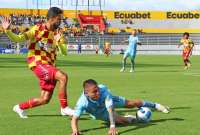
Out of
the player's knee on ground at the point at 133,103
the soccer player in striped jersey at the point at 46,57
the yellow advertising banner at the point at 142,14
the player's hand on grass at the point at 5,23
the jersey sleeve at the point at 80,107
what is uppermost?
the yellow advertising banner at the point at 142,14

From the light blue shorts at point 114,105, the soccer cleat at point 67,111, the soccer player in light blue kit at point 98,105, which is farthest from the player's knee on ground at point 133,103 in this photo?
the soccer cleat at point 67,111

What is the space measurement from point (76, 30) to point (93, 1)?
19.6 feet

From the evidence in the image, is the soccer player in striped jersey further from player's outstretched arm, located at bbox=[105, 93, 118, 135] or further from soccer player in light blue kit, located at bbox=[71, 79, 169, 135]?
player's outstretched arm, located at bbox=[105, 93, 118, 135]

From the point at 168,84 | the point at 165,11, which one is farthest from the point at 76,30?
the point at 168,84

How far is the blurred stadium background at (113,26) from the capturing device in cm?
7206

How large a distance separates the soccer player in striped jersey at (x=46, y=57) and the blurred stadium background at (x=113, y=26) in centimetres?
5592

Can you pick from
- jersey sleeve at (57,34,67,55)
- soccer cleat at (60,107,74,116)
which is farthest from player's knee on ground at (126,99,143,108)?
jersey sleeve at (57,34,67,55)

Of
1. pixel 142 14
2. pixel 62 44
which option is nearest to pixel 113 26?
pixel 142 14

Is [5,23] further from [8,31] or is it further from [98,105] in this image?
[98,105]

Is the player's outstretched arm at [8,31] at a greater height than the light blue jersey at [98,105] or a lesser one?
greater

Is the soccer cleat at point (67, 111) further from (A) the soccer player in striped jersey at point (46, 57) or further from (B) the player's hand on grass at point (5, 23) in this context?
(B) the player's hand on grass at point (5, 23)

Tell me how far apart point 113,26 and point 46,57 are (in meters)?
71.3

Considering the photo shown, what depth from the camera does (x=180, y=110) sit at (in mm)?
11594

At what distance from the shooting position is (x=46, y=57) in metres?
10.5
